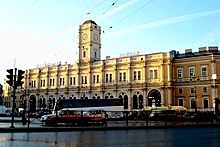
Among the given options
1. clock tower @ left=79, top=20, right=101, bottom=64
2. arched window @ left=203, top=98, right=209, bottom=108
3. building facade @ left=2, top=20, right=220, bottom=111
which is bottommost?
arched window @ left=203, top=98, right=209, bottom=108

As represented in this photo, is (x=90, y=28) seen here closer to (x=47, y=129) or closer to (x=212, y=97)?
(x=212, y=97)

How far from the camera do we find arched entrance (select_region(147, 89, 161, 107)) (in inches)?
2773

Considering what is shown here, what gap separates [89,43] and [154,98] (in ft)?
81.8

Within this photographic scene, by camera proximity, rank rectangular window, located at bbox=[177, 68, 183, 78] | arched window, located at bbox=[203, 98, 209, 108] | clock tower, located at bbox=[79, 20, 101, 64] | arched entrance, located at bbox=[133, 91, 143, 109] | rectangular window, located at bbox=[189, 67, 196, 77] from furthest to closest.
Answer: clock tower, located at bbox=[79, 20, 101, 64]
arched entrance, located at bbox=[133, 91, 143, 109]
rectangular window, located at bbox=[177, 68, 183, 78]
rectangular window, located at bbox=[189, 67, 196, 77]
arched window, located at bbox=[203, 98, 209, 108]

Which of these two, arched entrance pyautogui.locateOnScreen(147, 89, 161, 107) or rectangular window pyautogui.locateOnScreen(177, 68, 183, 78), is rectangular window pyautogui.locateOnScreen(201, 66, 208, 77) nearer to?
rectangular window pyautogui.locateOnScreen(177, 68, 183, 78)

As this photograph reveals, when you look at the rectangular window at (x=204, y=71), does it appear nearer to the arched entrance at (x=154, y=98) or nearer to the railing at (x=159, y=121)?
the arched entrance at (x=154, y=98)

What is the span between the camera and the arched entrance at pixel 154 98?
70.4 meters

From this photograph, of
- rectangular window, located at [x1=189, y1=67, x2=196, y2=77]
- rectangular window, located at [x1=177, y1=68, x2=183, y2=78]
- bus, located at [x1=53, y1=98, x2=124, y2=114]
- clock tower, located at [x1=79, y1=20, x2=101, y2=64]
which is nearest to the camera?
bus, located at [x1=53, y1=98, x2=124, y2=114]

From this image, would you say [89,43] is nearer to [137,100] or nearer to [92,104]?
[137,100]

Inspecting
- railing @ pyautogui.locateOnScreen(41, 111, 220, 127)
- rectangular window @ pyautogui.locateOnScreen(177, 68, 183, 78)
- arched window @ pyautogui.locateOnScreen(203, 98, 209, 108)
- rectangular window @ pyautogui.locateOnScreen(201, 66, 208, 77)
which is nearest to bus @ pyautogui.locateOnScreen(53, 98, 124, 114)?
railing @ pyautogui.locateOnScreen(41, 111, 220, 127)

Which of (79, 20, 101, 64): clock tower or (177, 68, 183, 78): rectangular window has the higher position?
(79, 20, 101, 64): clock tower

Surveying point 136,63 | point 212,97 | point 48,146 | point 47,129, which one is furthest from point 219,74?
point 48,146

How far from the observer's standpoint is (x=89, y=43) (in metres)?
84.9

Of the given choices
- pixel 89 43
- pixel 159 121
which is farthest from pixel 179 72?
pixel 159 121
